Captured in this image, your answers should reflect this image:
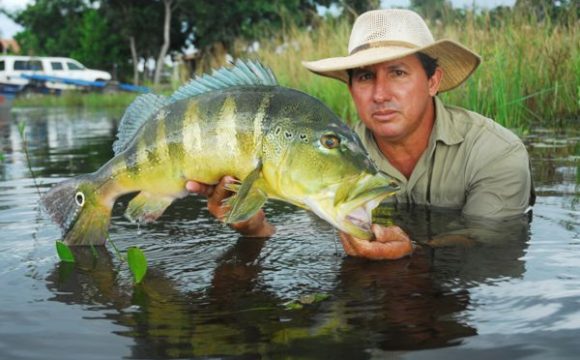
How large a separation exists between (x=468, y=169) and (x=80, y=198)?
2.43 metres

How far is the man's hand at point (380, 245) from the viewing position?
3494 mm

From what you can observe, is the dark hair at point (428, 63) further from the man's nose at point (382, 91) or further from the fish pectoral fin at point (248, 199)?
the fish pectoral fin at point (248, 199)

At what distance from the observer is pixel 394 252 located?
3631 mm

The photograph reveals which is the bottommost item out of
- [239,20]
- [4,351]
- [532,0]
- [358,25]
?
[4,351]

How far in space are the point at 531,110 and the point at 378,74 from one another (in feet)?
19.9

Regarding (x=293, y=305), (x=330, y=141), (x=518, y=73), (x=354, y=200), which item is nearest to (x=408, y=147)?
(x=330, y=141)

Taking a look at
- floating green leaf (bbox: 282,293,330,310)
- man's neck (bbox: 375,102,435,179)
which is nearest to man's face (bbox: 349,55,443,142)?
man's neck (bbox: 375,102,435,179)

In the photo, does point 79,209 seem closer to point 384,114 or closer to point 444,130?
point 384,114

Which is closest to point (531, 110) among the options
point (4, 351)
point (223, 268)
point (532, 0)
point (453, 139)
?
point (532, 0)

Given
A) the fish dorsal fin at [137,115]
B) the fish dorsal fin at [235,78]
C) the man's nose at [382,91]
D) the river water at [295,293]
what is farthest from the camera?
the man's nose at [382,91]

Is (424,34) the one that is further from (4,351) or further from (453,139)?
(4,351)

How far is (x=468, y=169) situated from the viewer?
15.1 ft

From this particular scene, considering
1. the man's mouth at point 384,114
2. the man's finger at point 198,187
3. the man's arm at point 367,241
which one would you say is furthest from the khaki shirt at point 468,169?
the man's finger at point 198,187

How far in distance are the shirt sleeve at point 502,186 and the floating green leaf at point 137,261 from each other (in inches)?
88.5
